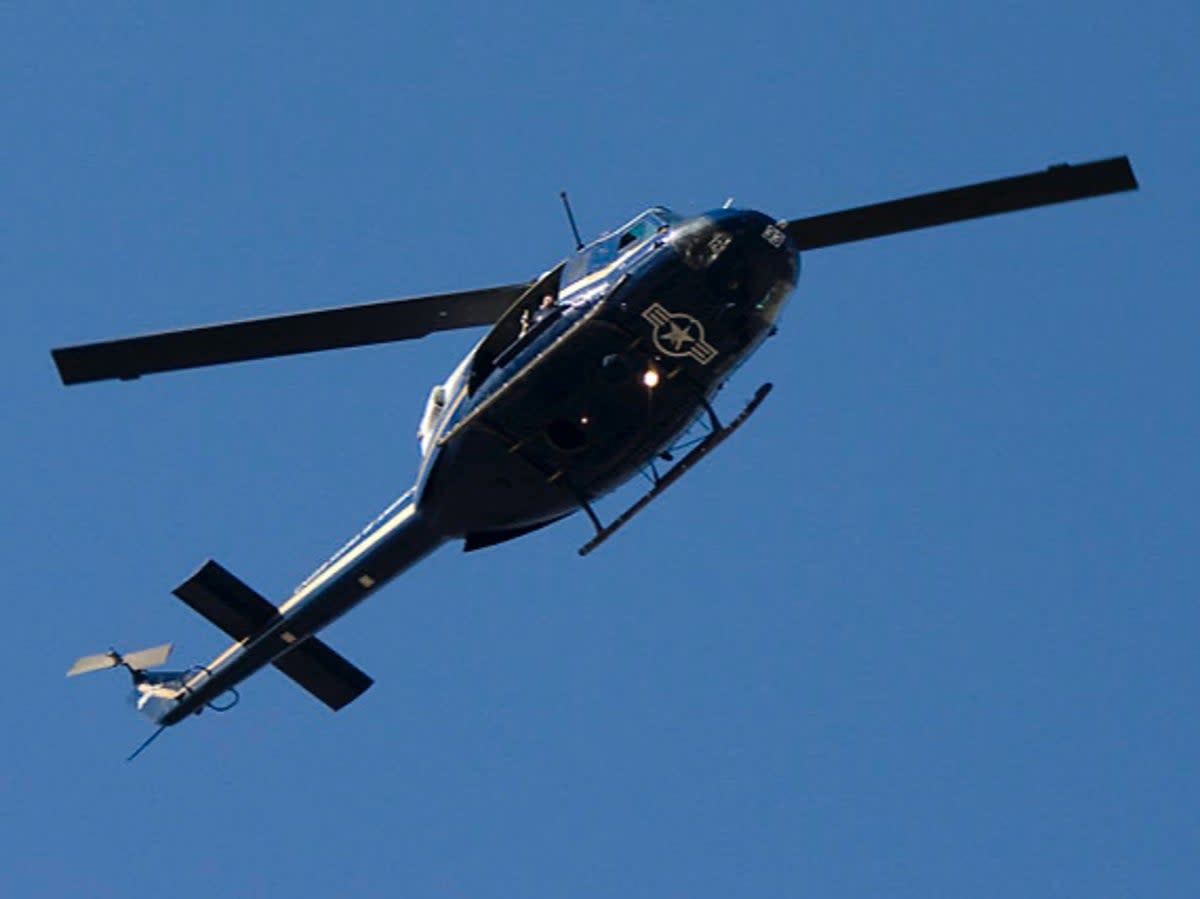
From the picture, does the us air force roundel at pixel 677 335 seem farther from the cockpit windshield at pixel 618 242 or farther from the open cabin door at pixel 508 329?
the open cabin door at pixel 508 329

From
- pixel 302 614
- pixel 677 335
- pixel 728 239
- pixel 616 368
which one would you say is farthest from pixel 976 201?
pixel 302 614

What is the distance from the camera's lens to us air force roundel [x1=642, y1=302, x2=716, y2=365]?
76.1 feet

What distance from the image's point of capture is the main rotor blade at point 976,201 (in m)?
24.3

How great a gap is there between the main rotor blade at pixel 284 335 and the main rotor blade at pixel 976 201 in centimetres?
440

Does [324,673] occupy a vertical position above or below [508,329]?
below

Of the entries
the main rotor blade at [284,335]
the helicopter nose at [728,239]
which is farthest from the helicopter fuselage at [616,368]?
the main rotor blade at [284,335]

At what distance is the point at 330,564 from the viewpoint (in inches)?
1081

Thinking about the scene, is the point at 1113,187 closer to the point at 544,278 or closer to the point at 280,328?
the point at 544,278

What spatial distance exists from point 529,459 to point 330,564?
4455 millimetres

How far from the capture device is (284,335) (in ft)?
82.8

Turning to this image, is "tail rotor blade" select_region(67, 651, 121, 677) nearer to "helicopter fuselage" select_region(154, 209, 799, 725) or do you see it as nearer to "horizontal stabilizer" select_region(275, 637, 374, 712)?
"horizontal stabilizer" select_region(275, 637, 374, 712)

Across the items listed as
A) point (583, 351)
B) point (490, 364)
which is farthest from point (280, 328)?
point (583, 351)

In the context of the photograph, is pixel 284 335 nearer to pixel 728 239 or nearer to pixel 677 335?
pixel 677 335

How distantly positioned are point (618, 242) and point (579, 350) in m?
1.78
